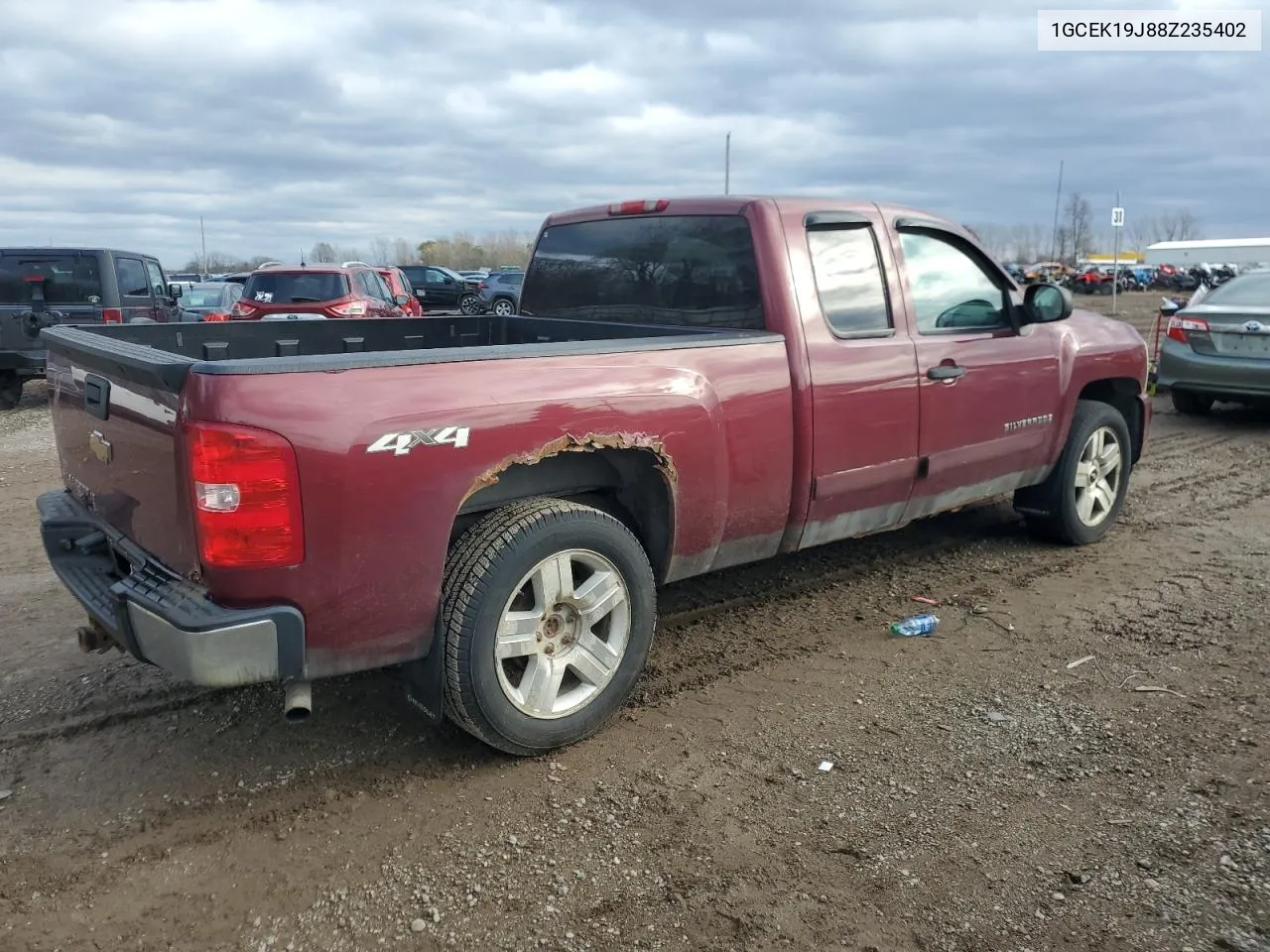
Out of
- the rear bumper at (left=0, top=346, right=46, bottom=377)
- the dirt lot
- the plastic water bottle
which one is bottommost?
the dirt lot

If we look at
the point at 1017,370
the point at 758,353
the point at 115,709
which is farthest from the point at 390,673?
the point at 1017,370

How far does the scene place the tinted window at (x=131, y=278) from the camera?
1307cm

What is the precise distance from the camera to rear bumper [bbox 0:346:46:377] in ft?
38.8

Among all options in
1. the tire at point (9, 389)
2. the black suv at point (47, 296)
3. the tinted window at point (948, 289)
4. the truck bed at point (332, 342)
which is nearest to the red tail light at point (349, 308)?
the black suv at point (47, 296)

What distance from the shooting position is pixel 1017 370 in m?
5.28

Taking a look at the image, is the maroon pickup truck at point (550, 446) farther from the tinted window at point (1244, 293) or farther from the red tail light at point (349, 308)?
the red tail light at point (349, 308)

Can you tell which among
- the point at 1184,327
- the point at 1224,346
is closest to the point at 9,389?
the point at 1184,327

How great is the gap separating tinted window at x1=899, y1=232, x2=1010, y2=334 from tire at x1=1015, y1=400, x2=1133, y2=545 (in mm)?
955

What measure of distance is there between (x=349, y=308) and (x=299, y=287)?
2.57 feet

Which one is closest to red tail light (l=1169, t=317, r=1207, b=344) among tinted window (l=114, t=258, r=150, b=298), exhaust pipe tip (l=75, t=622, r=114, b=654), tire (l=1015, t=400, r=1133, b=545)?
tire (l=1015, t=400, r=1133, b=545)

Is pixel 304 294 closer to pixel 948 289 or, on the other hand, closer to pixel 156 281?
pixel 156 281

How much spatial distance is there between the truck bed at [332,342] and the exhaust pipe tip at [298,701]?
949 millimetres

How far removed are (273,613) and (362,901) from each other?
2.75 feet

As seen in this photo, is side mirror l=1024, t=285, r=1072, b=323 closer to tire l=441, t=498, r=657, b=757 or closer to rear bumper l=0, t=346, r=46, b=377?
tire l=441, t=498, r=657, b=757
